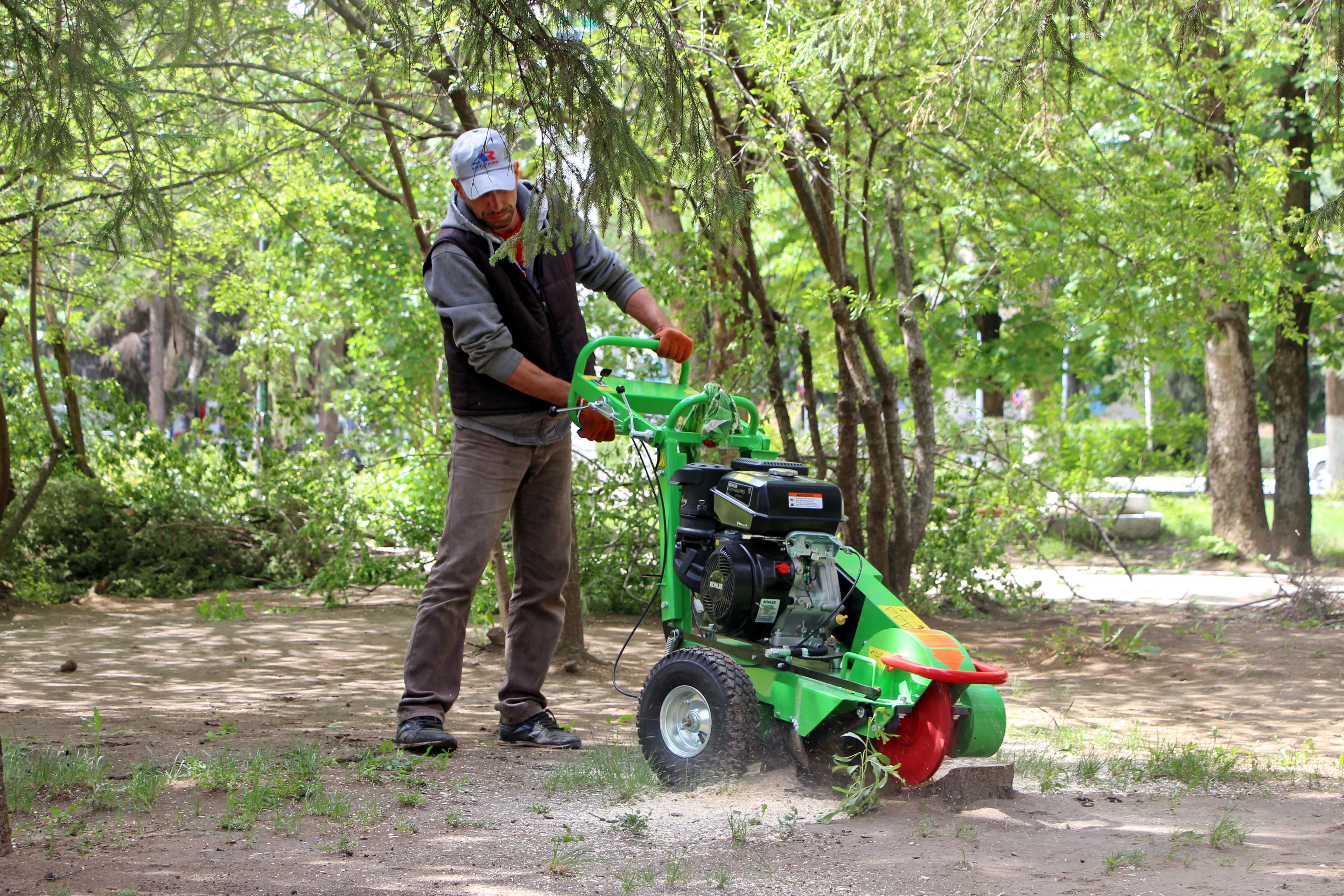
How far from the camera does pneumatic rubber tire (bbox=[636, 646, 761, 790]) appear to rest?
3371mm

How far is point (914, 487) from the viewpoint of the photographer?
7.56m

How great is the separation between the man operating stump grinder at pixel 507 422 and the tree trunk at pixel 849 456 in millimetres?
2897

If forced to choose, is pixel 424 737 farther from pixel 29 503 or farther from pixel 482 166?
pixel 29 503

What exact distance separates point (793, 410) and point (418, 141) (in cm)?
893

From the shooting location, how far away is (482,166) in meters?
3.98

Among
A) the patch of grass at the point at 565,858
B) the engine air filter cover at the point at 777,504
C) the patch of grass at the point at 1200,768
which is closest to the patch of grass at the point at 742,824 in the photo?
the patch of grass at the point at 565,858

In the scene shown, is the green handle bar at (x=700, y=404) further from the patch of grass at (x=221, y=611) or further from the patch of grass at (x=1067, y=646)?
the patch of grass at (x=221, y=611)

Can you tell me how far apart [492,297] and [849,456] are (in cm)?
368

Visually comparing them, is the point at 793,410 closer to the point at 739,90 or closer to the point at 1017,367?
the point at 1017,367

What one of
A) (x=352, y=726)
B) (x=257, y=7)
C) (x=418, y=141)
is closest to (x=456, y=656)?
(x=352, y=726)

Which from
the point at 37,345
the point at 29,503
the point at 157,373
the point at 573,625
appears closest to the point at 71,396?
the point at 37,345

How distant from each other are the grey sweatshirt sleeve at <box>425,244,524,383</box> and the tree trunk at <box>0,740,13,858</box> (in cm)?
178

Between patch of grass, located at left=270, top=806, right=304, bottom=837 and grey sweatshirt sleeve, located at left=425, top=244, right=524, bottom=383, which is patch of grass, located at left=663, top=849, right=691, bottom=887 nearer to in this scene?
patch of grass, located at left=270, top=806, right=304, bottom=837

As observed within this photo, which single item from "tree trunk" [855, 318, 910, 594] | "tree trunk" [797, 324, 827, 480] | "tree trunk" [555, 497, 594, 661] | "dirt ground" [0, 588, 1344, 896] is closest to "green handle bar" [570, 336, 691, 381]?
"dirt ground" [0, 588, 1344, 896]
